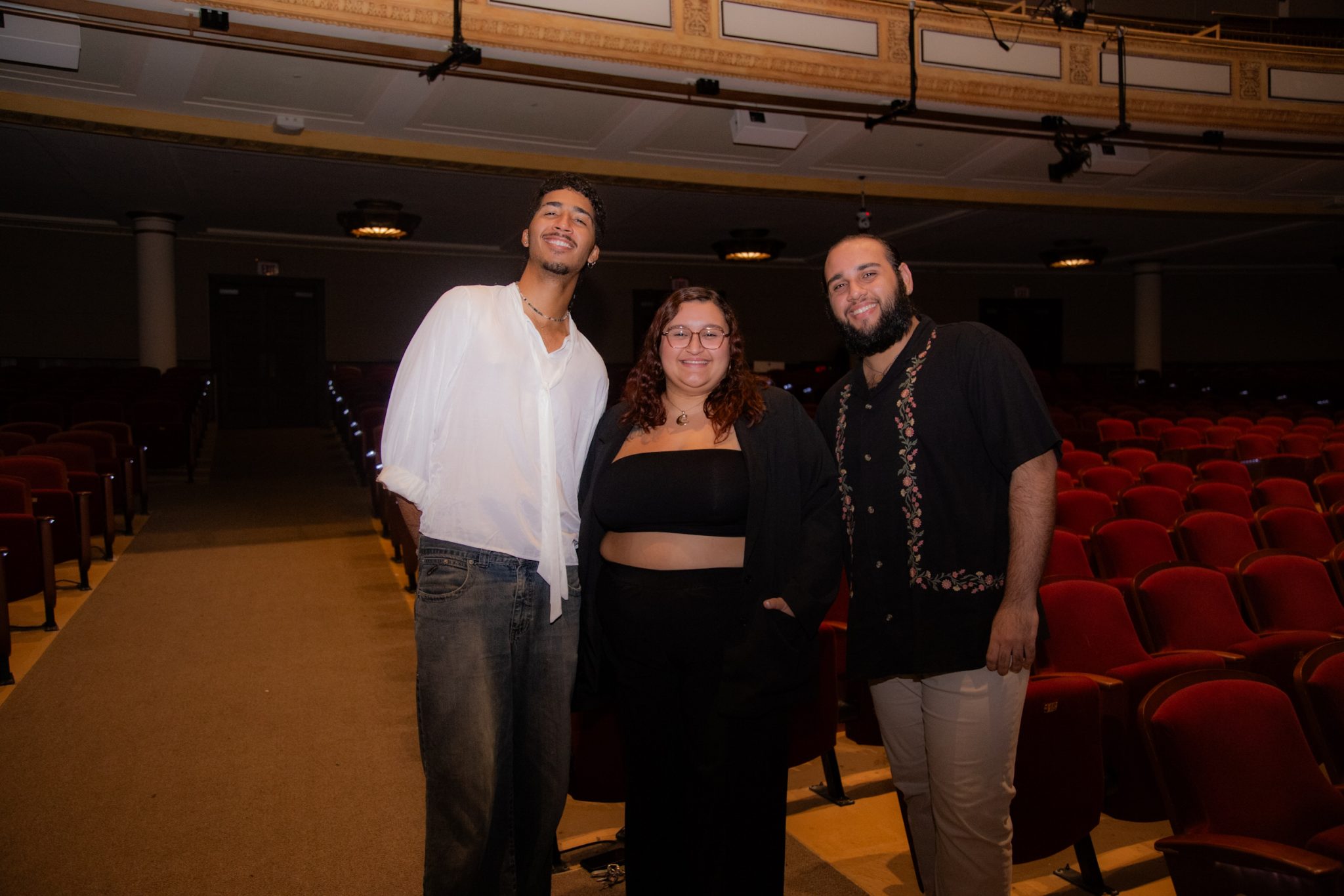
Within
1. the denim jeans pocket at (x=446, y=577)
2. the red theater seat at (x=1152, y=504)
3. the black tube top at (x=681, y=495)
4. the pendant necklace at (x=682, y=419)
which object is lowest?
the red theater seat at (x=1152, y=504)

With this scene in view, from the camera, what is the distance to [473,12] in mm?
6141

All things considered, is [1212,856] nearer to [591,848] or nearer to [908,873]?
[908,873]

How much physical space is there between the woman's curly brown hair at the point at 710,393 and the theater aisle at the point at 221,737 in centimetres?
133

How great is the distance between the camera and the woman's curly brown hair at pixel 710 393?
71.5 inches

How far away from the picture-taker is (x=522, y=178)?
9.09 metres

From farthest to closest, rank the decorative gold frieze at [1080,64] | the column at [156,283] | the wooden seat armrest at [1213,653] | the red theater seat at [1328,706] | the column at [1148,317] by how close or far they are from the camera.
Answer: the column at [1148,317], the column at [156,283], the decorative gold frieze at [1080,64], the wooden seat armrest at [1213,653], the red theater seat at [1328,706]

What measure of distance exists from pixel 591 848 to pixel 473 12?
220 inches

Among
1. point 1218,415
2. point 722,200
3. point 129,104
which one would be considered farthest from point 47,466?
point 1218,415

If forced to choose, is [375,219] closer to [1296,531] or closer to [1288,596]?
[1296,531]

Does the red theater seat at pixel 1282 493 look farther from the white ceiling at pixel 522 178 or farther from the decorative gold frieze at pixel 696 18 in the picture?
the decorative gold frieze at pixel 696 18

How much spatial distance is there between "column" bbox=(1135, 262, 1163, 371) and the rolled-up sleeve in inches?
651

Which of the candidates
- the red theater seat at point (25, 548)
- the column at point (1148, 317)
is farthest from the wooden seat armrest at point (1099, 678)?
the column at point (1148, 317)

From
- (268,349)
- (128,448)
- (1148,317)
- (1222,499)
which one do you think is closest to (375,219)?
(268,349)

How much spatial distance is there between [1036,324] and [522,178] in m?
12.8
